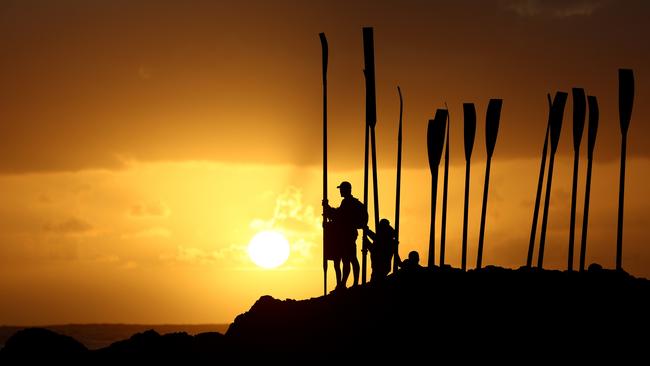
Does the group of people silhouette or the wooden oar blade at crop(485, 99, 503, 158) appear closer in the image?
the group of people silhouette

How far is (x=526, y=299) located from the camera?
130 ft

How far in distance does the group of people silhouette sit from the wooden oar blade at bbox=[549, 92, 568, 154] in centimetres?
762

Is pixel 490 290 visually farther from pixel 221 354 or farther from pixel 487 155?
pixel 221 354

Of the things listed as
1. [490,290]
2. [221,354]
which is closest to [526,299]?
[490,290]

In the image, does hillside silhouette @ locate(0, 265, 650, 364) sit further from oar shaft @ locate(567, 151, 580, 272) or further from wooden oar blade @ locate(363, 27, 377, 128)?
wooden oar blade @ locate(363, 27, 377, 128)

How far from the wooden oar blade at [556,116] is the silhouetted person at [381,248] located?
7922mm

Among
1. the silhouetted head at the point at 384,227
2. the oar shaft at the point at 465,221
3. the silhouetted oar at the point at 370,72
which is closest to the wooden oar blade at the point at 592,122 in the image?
the oar shaft at the point at 465,221

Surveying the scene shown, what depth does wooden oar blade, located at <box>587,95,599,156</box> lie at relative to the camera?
4375 cm

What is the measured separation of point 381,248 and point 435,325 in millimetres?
2989

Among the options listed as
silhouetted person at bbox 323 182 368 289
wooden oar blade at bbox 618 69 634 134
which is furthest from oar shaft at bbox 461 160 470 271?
wooden oar blade at bbox 618 69 634 134

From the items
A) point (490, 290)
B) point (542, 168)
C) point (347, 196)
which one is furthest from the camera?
point (542, 168)

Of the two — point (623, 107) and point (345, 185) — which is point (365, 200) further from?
point (623, 107)

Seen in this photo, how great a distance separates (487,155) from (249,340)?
10.6 m

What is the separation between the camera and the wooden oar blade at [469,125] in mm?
41781
